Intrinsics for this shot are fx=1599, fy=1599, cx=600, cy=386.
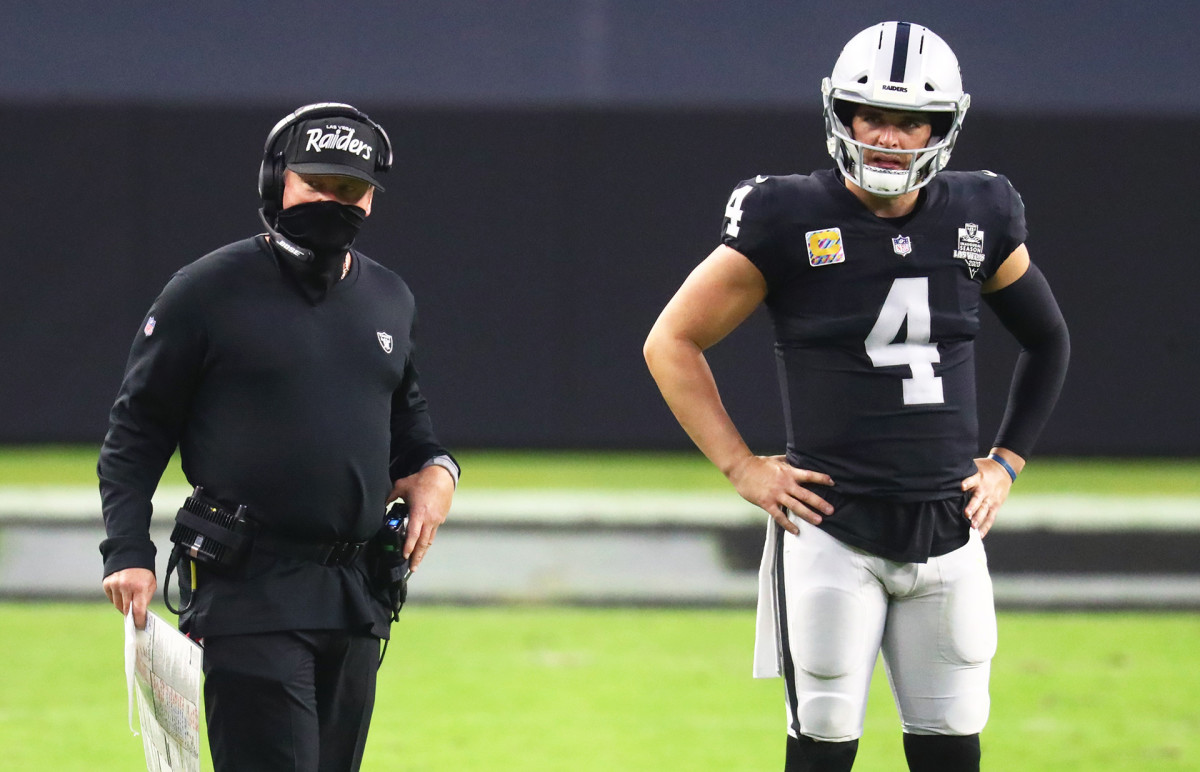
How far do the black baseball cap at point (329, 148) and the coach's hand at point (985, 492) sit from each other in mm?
1562

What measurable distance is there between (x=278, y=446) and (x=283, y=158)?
0.64 metres

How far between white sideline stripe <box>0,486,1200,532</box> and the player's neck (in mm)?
6399

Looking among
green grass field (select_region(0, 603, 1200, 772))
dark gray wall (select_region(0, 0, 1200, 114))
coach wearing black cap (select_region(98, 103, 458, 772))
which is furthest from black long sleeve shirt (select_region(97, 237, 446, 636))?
dark gray wall (select_region(0, 0, 1200, 114))

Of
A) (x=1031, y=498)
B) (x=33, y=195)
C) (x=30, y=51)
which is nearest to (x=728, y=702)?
(x=1031, y=498)

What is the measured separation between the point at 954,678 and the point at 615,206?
9519 mm

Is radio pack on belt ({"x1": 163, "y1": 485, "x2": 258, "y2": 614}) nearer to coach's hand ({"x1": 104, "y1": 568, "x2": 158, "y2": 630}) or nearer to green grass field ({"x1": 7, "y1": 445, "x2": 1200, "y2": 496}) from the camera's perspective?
coach's hand ({"x1": 104, "y1": 568, "x2": 158, "y2": 630})

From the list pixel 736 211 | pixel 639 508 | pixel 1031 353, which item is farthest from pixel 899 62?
pixel 639 508

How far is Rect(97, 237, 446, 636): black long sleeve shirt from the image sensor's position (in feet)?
11.1

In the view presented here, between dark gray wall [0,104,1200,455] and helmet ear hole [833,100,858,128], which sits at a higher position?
helmet ear hole [833,100,858,128]

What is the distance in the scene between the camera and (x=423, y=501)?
12.3ft

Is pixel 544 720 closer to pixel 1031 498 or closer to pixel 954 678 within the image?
A: pixel 954 678

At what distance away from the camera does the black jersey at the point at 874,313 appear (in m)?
3.61

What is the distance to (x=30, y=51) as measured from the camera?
43.4ft

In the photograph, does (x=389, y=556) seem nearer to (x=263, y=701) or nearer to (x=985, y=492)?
(x=263, y=701)
